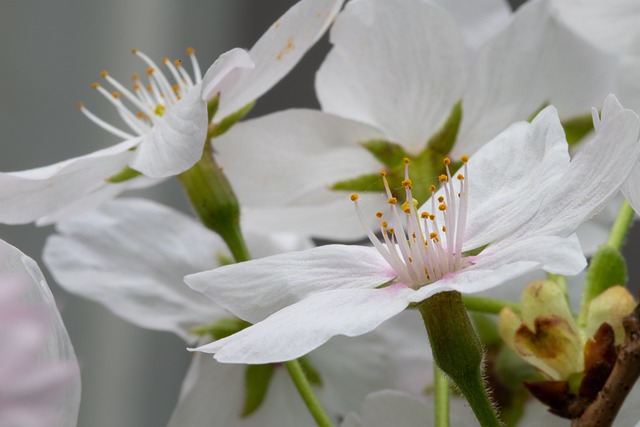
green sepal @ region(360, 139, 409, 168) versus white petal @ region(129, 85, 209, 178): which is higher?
white petal @ region(129, 85, 209, 178)

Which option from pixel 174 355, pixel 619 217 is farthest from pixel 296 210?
pixel 174 355

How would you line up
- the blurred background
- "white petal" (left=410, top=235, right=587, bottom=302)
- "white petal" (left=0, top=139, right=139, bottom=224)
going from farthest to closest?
the blurred background, "white petal" (left=0, top=139, right=139, bottom=224), "white petal" (left=410, top=235, right=587, bottom=302)

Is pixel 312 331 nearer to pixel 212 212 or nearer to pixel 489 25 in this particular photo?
pixel 212 212

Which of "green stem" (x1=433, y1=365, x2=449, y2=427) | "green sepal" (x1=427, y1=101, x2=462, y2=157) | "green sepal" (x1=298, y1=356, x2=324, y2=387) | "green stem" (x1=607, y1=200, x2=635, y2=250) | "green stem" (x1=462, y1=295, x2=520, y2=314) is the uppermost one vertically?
"green sepal" (x1=427, y1=101, x2=462, y2=157)

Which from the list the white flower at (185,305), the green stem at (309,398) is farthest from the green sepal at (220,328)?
the green stem at (309,398)

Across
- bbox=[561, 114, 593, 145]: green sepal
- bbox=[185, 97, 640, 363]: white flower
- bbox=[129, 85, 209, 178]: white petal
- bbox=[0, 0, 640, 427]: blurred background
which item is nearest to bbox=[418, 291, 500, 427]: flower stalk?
bbox=[185, 97, 640, 363]: white flower

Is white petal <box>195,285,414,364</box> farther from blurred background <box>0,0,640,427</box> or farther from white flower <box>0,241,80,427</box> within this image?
blurred background <box>0,0,640,427</box>

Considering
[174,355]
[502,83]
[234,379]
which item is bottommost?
[174,355]

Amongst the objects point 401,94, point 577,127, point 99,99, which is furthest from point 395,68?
point 99,99
